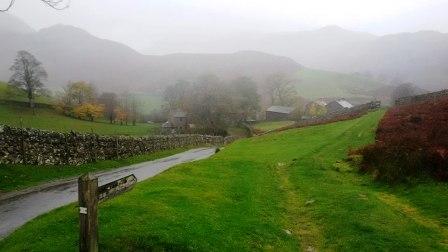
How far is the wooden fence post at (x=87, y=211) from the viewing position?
9258 mm

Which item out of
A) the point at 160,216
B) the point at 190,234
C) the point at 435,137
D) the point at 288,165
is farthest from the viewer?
the point at 288,165

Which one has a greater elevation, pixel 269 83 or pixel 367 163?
pixel 269 83

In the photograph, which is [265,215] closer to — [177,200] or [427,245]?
[177,200]

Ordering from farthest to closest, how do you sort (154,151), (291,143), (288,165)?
(154,151)
(291,143)
(288,165)

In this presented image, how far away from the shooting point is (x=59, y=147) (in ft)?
122

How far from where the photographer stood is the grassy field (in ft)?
39.3

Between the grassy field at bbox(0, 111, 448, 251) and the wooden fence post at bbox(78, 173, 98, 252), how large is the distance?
1497 millimetres

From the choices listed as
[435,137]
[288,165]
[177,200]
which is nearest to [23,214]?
[177,200]

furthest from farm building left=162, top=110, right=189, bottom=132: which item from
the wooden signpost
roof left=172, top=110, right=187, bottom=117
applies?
the wooden signpost

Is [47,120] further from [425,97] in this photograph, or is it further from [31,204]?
[31,204]

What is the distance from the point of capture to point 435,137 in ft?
72.5

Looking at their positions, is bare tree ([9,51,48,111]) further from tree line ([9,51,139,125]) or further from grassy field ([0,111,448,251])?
grassy field ([0,111,448,251])

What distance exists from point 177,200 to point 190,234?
3340mm

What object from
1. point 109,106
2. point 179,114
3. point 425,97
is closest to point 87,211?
point 425,97
